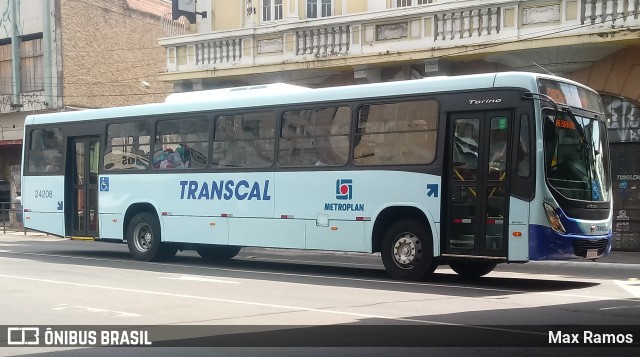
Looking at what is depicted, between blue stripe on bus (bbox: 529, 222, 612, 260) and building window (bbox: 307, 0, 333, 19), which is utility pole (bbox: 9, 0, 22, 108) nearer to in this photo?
building window (bbox: 307, 0, 333, 19)

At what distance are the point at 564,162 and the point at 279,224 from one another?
523 cm

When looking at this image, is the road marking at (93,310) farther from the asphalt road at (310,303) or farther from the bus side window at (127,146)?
the bus side window at (127,146)

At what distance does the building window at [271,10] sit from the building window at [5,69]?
51.5ft

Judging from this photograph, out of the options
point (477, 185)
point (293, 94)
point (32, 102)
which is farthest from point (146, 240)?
point (32, 102)

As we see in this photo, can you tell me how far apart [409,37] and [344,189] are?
7.98 m

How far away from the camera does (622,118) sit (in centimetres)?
1934

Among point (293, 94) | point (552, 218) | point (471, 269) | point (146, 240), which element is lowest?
point (471, 269)

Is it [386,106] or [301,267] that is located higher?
[386,106]

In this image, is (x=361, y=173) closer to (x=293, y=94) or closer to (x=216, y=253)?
(x=293, y=94)

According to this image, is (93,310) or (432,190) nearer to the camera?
(93,310)

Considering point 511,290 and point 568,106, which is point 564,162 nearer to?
point 568,106

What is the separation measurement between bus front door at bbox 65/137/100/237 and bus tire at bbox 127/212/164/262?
1101mm

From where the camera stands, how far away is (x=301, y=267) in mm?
16578

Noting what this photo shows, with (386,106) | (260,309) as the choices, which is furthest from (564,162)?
(260,309)
